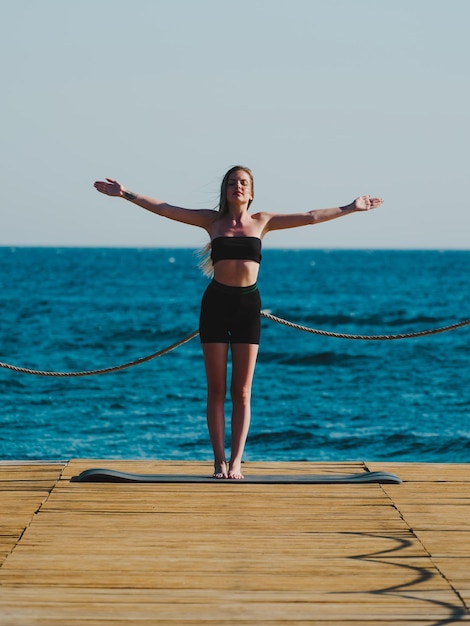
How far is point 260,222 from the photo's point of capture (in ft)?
19.3

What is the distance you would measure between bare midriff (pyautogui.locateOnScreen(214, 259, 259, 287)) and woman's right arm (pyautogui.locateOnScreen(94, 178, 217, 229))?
0.31m

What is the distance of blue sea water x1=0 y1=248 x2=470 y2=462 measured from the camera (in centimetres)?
1634

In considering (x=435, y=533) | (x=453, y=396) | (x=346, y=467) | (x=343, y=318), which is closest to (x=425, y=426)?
(x=453, y=396)

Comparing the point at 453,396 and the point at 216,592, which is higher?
A: the point at 216,592

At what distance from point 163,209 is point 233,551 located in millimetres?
2165

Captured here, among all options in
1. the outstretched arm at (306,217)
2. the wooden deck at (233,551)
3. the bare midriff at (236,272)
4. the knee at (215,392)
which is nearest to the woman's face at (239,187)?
the outstretched arm at (306,217)

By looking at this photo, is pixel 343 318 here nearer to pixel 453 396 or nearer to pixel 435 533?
pixel 453 396

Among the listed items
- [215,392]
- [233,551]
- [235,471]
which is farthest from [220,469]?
[233,551]

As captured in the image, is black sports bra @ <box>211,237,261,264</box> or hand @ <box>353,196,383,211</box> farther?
hand @ <box>353,196,383,211</box>

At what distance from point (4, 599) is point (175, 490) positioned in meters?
1.96

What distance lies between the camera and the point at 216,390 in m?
5.90

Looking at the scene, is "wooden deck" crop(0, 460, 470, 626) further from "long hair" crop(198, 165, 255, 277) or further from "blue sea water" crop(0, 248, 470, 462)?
"blue sea water" crop(0, 248, 470, 462)

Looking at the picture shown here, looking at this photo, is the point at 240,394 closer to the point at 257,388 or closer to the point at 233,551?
the point at 233,551

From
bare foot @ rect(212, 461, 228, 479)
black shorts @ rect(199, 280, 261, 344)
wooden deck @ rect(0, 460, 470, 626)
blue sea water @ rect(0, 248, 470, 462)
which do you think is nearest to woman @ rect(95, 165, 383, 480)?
black shorts @ rect(199, 280, 261, 344)
